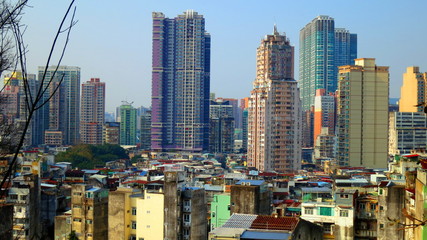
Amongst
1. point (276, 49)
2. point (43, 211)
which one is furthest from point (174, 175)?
point (276, 49)

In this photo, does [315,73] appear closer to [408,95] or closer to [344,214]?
[408,95]

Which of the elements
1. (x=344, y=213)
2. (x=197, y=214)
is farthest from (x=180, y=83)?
(x=344, y=213)

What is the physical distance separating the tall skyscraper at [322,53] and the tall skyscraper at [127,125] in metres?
27.6

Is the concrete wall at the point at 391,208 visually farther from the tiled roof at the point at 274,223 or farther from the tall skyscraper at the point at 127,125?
the tall skyscraper at the point at 127,125

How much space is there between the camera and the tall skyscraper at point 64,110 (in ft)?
231

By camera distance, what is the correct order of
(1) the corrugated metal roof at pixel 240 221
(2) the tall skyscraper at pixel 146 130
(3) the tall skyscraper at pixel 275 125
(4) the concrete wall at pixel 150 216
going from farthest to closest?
(2) the tall skyscraper at pixel 146 130
(3) the tall skyscraper at pixel 275 125
(4) the concrete wall at pixel 150 216
(1) the corrugated metal roof at pixel 240 221

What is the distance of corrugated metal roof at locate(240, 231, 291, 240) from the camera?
33.9 ft

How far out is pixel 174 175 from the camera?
55.2ft

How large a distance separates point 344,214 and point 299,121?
28671mm

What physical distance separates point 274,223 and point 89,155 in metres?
40.4

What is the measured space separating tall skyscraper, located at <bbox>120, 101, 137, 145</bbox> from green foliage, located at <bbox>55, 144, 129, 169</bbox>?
21.4 m

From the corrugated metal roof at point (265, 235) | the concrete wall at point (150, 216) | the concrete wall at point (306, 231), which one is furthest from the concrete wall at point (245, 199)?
the corrugated metal roof at point (265, 235)

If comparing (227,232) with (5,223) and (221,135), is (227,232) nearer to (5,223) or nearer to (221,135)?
(5,223)

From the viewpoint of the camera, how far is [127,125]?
268 ft
